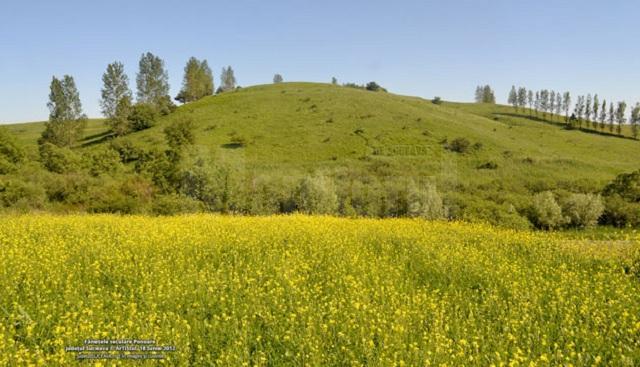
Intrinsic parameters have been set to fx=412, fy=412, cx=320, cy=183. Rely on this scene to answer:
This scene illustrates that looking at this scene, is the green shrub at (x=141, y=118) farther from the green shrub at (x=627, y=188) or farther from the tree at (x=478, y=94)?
the tree at (x=478, y=94)

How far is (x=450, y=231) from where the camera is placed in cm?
1372

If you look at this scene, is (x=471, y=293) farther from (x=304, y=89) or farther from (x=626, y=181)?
(x=304, y=89)

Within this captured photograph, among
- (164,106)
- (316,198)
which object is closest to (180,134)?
(164,106)

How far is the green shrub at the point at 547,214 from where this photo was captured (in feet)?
91.2

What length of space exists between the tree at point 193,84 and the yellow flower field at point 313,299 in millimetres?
95450

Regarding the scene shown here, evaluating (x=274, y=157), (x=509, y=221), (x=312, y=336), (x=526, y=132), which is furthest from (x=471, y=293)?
(x=526, y=132)

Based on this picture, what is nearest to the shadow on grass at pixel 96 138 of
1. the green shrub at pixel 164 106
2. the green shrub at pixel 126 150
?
the green shrub at pixel 164 106

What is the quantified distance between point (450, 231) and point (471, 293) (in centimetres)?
611

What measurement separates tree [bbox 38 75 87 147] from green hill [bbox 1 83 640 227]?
312 centimetres

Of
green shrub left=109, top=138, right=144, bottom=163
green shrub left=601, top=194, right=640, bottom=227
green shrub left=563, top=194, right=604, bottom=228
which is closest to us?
green shrub left=563, top=194, right=604, bottom=228

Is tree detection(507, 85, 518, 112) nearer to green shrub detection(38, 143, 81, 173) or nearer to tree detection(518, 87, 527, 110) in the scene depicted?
tree detection(518, 87, 527, 110)

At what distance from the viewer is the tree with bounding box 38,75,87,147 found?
2795 inches

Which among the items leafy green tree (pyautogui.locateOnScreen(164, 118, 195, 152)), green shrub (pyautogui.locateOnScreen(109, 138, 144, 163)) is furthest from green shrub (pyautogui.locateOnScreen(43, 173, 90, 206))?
leafy green tree (pyautogui.locateOnScreen(164, 118, 195, 152))

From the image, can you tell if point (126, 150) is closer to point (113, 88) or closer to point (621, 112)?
point (113, 88)
